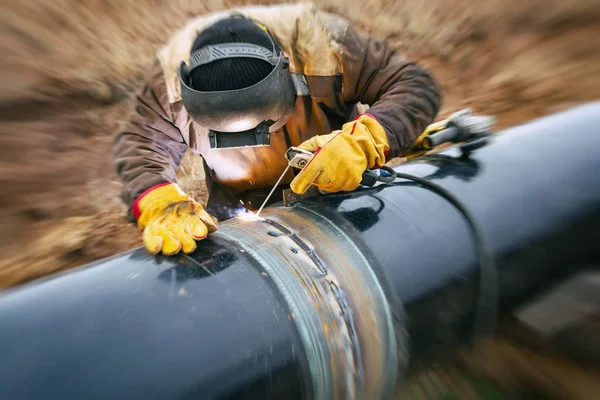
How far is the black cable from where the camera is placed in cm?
129

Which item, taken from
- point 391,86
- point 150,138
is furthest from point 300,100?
point 150,138

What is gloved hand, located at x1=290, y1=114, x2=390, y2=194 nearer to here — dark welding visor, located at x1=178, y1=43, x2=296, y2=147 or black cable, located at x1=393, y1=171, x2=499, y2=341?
dark welding visor, located at x1=178, y1=43, x2=296, y2=147

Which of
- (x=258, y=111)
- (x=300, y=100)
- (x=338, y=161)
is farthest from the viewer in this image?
(x=300, y=100)

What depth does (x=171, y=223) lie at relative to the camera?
1301 millimetres

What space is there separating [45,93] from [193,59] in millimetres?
Answer: 4891

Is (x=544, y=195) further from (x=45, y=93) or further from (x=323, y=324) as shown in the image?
(x=45, y=93)

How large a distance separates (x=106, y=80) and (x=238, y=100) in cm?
560

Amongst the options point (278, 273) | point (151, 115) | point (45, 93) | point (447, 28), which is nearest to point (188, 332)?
point (278, 273)

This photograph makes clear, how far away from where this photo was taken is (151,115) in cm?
228

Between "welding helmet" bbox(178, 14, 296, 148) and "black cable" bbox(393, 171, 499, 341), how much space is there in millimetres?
780

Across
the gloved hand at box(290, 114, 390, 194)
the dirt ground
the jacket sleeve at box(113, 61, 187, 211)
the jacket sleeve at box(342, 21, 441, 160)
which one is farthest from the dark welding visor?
the dirt ground

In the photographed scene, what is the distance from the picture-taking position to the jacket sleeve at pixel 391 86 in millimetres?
1865

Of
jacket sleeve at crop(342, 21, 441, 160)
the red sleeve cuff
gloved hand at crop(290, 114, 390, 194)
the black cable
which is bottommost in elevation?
the black cable

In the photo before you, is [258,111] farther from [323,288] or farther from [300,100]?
[323,288]
